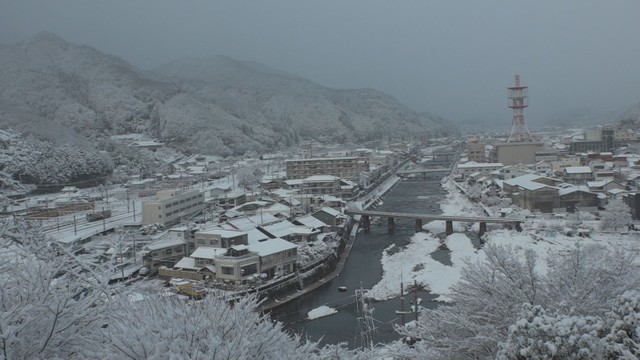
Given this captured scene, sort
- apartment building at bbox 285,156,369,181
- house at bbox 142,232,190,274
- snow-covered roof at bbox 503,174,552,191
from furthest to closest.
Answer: apartment building at bbox 285,156,369,181 < snow-covered roof at bbox 503,174,552,191 < house at bbox 142,232,190,274

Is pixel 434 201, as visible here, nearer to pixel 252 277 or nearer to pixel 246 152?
pixel 252 277

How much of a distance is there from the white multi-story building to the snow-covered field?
5133 millimetres

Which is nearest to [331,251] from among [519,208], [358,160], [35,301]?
[519,208]

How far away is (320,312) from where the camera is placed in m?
6.52

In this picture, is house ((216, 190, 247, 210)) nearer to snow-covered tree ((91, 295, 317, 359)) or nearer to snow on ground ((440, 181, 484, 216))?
snow on ground ((440, 181, 484, 216))

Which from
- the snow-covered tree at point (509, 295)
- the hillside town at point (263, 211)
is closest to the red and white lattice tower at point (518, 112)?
the hillside town at point (263, 211)

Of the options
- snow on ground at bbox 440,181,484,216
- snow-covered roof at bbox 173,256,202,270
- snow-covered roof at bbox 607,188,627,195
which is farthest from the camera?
snow on ground at bbox 440,181,484,216

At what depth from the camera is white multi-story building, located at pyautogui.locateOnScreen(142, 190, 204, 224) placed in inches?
438

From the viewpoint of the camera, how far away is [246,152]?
31922 mm

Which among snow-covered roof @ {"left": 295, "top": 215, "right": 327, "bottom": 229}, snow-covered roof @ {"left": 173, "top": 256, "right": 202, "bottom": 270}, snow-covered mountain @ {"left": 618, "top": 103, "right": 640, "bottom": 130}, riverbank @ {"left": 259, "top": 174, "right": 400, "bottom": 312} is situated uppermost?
snow-covered mountain @ {"left": 618, "top": 103, "right": 640, "bottom": 130}

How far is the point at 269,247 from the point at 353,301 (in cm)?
164

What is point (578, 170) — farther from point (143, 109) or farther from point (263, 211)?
point (143, 109)

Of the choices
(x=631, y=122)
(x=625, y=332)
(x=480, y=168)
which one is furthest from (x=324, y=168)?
(x=631, y=122)

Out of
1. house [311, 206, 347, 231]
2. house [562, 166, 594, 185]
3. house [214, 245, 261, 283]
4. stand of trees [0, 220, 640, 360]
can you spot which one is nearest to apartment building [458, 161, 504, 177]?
house [562, 166, 594, 185]
